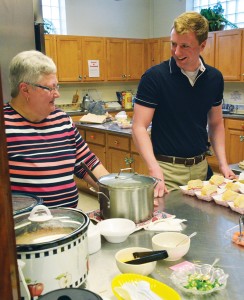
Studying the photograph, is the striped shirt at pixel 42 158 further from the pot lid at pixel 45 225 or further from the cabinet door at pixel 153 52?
the cabinet door at pixel 153 52

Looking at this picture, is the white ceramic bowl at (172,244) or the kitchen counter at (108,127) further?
the kitchen counter at (108,127)

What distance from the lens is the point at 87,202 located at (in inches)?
172

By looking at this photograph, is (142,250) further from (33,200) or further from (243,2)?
(243,2)

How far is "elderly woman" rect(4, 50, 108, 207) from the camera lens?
1.53 metres

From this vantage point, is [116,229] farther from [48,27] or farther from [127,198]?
[48,27]

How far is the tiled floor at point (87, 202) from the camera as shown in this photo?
417 cm

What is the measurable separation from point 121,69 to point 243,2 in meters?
2.30

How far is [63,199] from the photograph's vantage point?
1.59 meters

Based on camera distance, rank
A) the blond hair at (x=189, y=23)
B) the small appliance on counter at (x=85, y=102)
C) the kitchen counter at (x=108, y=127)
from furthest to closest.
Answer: the small appliance on counter at (x=85, y=102)
the kitchen counter at (x=108, y=127)
the blond hair at (x=189, y=23)

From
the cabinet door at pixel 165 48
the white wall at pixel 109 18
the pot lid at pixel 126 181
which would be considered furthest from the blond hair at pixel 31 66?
the cabinet door at pixel 165 48

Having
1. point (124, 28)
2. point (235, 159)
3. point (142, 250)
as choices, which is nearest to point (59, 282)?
point (142, 250)

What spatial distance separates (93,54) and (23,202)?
18.0 ft

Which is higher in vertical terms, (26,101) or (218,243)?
(26,101)

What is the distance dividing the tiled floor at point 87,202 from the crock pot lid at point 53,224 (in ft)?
10.2
